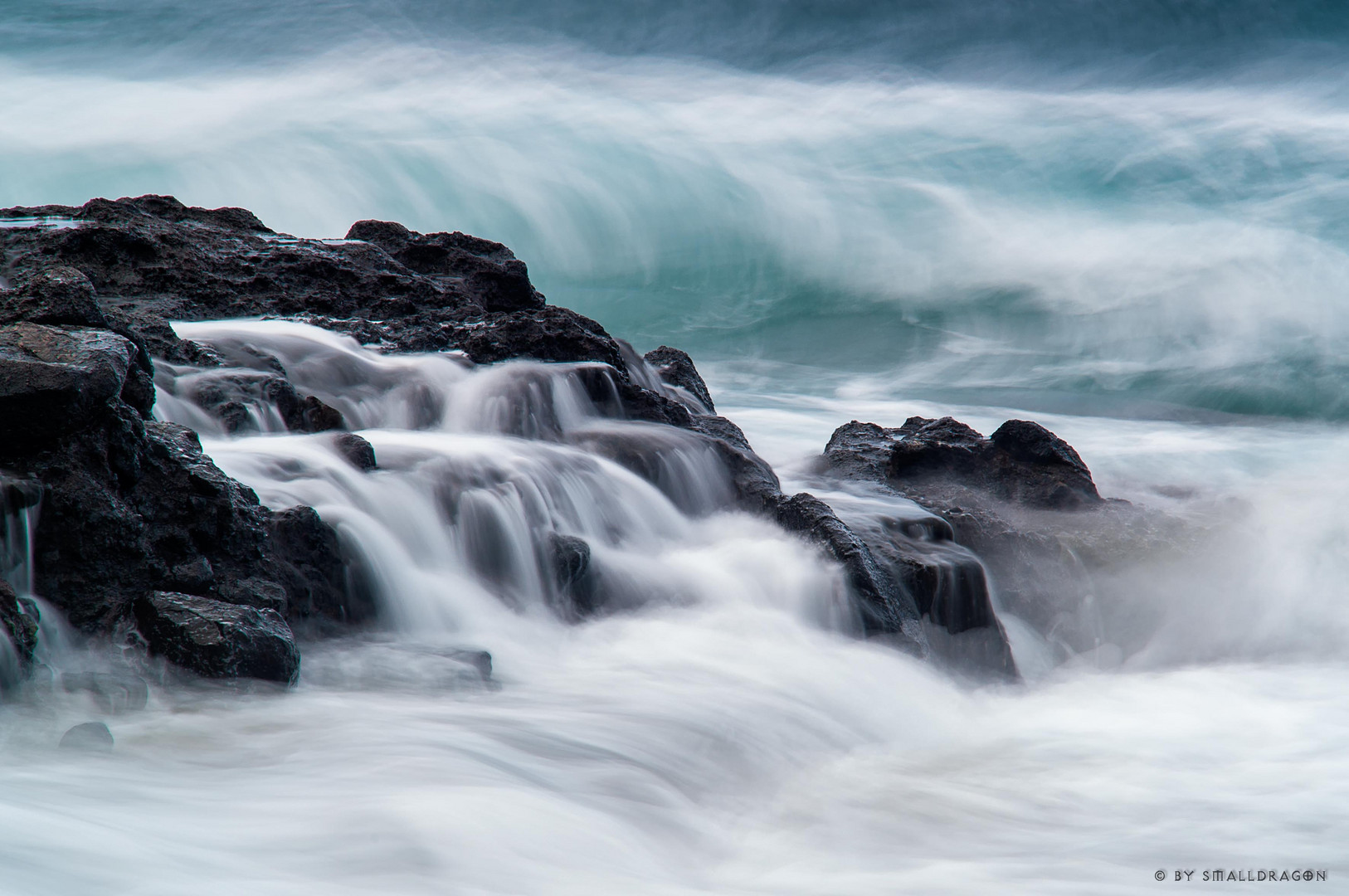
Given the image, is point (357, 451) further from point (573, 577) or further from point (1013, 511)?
point (1013, 511)

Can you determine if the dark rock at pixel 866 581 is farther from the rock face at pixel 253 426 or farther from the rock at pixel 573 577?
the rock at pixel 573 577

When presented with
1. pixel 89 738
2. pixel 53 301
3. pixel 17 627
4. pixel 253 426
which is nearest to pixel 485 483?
pixel 253 426

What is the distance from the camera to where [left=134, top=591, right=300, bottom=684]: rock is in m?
3.49

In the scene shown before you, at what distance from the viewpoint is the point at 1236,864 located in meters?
3.50

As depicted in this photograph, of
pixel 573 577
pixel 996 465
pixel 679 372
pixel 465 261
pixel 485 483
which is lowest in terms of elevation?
pixel 573 577

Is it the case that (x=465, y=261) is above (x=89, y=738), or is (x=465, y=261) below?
above

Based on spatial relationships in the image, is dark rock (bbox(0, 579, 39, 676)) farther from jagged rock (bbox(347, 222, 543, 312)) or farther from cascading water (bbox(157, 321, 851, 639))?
jagged rock (bbox(347, 222, 543, 312))

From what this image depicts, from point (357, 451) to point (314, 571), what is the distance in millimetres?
1090

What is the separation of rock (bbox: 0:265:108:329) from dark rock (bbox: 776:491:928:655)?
11.9 ft

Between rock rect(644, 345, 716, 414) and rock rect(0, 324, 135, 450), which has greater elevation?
rock rect(644, 345, 716, 414)

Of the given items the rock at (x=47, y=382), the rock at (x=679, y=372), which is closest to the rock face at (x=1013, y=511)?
the rock at (x=679, y=372)

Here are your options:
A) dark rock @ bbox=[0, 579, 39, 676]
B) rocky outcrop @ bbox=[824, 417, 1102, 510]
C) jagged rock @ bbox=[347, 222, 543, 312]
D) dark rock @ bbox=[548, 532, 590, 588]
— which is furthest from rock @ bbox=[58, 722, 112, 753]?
jagged rock @ bbox=[347, 222, 543, 312]

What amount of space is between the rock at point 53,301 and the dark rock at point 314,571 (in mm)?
1048

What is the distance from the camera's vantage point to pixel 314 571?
14.6ft
